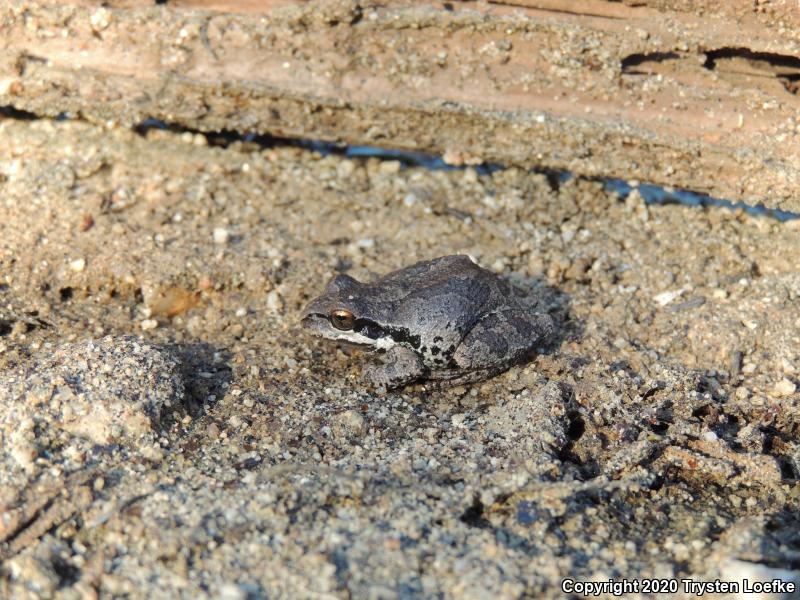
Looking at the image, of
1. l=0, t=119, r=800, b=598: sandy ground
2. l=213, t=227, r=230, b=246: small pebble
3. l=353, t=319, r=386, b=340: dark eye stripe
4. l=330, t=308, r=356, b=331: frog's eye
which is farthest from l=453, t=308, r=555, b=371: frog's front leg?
l=213, t=227, r=230, b=246: small pebble

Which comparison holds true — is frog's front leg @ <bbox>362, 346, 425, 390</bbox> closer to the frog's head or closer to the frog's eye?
the frog's head

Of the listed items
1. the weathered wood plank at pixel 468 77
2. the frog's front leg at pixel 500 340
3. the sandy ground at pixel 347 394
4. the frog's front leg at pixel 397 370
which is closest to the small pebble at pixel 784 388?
the sandy ground at pixel 347 394

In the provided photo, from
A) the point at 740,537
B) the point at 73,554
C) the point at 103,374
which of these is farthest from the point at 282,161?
the point at 740,537

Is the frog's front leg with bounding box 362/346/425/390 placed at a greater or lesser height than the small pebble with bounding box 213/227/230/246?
lesser

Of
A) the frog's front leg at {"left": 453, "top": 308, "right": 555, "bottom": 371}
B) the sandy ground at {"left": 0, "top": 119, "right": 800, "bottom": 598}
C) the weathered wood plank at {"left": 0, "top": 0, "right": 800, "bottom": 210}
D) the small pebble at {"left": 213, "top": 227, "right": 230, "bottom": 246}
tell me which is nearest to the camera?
the sandy ground at {"left": 0, "top": 119, "right": 800, "bottom": 598}

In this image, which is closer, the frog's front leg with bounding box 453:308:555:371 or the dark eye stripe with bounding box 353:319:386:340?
the frog's front leg with bounding box 453:308:555:371

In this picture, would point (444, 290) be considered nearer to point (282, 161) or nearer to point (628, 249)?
point (628, 249)
